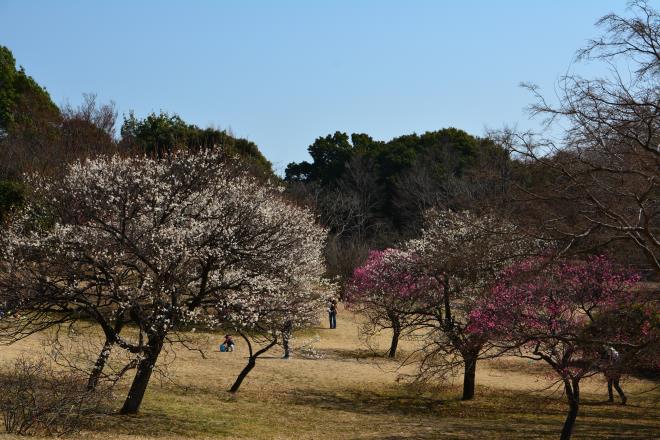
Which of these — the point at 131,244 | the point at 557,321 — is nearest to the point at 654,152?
the point at 557,321

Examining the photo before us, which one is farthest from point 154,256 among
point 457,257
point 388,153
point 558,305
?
point 388,153

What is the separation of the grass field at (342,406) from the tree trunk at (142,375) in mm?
329

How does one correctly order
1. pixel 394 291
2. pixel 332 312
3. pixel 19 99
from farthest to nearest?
pixel 19 99 → pixel 332 312 → pixel 394 291

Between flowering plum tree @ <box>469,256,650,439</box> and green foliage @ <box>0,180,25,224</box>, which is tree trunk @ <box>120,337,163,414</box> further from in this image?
green foliage @ <box>0,180,25,224</box>

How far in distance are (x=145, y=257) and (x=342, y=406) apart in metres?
8.16

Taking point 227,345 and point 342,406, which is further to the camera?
point 227,345

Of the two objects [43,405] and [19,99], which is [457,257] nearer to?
[43,405]

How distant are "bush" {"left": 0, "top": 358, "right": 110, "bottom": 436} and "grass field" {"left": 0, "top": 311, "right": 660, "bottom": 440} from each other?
1.75ft

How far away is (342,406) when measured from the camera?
19781mm

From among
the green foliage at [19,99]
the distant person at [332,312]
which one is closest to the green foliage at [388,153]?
the green foliage at [19,99]

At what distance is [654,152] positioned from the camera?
10.7m

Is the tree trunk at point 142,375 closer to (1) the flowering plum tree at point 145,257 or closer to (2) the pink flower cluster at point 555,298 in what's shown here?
(1) the flowering plum tree at point 145,257

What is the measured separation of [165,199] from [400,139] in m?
53.5

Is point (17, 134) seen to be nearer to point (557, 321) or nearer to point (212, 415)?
point (212, 415)
